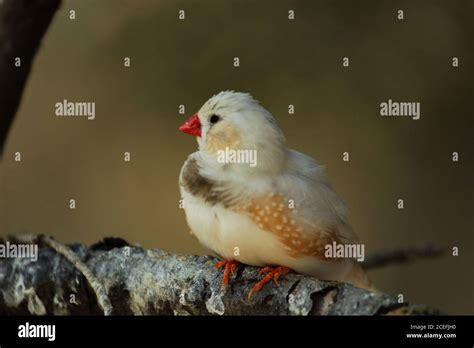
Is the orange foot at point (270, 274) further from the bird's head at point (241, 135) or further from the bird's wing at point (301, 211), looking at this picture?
the bird's head at point (241, 135)

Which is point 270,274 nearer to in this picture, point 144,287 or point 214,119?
point 144,287

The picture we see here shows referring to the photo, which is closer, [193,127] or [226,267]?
[226,267]

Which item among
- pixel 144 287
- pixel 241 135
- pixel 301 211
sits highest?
pixel 241 135

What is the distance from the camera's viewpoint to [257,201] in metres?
2.00

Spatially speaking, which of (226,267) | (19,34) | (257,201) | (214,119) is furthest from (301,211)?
(19,34)

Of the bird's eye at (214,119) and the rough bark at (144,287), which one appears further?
the bird's eye at (214,119)

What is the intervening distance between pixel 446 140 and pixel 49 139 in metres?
1.42

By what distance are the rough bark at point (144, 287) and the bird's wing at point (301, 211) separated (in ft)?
0.39

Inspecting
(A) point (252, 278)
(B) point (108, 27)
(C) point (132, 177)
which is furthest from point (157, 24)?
(A) point (252, 278)

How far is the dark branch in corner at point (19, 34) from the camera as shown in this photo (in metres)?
2.14

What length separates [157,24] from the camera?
2627 mm

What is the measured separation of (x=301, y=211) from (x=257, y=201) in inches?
5.3

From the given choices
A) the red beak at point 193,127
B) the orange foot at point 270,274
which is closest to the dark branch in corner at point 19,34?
the red beak at point 193,127

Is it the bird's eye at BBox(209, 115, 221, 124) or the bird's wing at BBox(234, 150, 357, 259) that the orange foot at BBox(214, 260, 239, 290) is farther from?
the bird's eye at BBox(209, 115, 221, 124)
